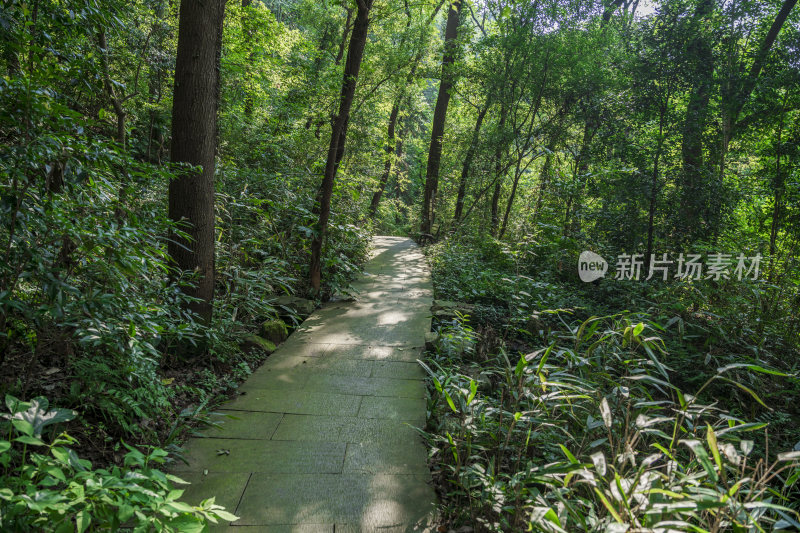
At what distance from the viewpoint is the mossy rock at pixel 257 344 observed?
3894 millimetres

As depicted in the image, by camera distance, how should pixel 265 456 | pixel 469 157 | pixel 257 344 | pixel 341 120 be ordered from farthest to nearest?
1. pixel 469 157
2. pixel 341 120
3. pixel 257 344
4. pixel 265 456

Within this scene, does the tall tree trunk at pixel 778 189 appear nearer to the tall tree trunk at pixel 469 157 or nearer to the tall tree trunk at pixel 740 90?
the tall tree trunk at pixel 740 90

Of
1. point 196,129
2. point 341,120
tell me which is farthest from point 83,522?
point 341,120

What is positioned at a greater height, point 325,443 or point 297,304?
point 297,304

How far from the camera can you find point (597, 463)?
1374 millimetres

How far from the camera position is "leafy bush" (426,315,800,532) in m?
1.30

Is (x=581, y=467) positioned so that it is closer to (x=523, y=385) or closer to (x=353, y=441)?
(x=523, y=385)

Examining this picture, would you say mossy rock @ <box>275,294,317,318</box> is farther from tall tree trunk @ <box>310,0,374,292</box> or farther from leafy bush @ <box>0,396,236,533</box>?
leafy bush @ <box>0,396,236,533</box>

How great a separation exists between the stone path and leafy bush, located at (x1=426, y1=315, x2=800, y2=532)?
0.27 metres

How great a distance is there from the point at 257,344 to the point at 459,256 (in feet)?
16.8

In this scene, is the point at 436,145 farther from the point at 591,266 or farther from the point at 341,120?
the point at 341,120

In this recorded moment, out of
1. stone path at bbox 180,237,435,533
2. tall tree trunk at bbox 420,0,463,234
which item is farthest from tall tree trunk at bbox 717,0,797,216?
tall tree trunk at bbox 420,0,463,234

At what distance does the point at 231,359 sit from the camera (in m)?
3.57

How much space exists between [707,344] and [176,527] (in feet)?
16.3
